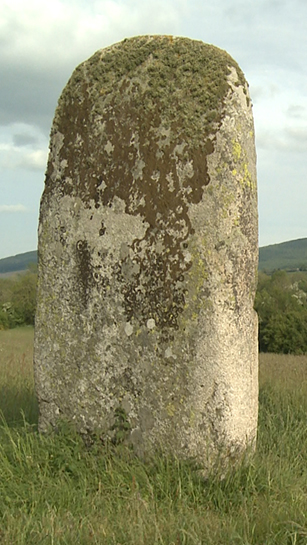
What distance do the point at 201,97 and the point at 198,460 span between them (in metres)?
2.80

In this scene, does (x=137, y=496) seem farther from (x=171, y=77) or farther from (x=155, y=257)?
(x=171, y=77)

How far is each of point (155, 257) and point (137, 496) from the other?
172 centimetres

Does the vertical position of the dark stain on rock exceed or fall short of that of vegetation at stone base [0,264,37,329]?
it exceeds it

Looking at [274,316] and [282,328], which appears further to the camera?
[274,316]

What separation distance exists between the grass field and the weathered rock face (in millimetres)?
203

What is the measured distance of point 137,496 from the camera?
3990mm

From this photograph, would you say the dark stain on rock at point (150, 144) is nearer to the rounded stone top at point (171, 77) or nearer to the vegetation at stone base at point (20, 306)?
the rounded stone top at point (171, 77)

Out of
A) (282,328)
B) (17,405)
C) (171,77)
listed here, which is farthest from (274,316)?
(171,77)

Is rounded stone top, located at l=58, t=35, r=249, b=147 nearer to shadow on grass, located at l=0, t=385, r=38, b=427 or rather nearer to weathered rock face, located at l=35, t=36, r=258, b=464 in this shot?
weathered rock face, located at l=35, t=36, r=258, b=464

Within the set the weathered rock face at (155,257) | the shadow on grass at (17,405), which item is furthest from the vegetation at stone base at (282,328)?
the weathered rock face at (155,257)

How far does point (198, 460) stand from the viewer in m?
4.38

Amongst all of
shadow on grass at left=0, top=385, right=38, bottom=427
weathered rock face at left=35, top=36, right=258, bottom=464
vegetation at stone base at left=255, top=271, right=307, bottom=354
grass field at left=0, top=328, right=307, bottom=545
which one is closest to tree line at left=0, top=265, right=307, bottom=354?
vegetation at stone base at left=255, top=271, right=307, bottom=354

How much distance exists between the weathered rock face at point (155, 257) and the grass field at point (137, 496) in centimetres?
20

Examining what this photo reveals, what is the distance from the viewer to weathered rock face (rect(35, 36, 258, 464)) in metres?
4.39
